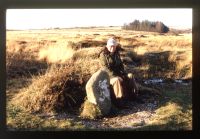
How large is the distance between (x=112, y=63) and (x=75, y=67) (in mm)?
629

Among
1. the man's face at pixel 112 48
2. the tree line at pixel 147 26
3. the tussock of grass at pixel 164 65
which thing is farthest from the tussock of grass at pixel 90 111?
the tree line at pixel 147 26

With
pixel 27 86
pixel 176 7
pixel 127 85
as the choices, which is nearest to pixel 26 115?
pixel 27 86

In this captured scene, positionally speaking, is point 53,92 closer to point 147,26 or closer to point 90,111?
point 90,111

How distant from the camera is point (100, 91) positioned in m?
6.80

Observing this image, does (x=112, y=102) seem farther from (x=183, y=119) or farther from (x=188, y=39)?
(x=188, y=39)

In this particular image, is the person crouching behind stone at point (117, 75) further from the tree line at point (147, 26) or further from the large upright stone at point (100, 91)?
the tree line at point (147, 26)

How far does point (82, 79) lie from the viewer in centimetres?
690

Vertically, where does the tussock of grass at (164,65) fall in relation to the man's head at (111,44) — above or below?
below

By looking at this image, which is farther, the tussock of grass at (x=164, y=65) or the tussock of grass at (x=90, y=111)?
the tussock of grass at (x=164, y=65)

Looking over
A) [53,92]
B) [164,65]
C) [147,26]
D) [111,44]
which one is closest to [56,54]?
[53,92]

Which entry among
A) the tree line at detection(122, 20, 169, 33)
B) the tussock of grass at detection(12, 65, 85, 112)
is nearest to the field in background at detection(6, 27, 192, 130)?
the tussock of grass at detection(12, 65, 85, 112)

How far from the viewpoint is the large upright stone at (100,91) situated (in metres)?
6.79

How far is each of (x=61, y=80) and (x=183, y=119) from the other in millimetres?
2154

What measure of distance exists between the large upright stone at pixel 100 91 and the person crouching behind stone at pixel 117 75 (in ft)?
0.32
